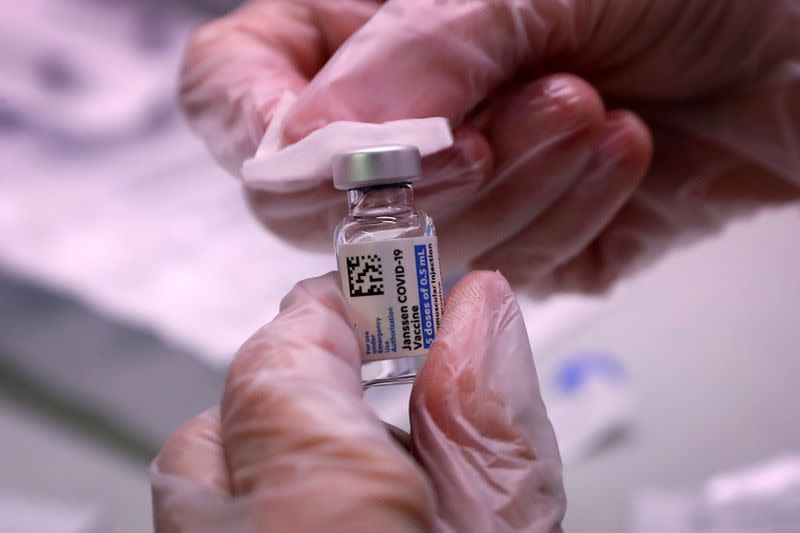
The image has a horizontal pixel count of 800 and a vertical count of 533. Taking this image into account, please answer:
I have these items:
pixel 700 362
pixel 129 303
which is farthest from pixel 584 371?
pixel 129 303

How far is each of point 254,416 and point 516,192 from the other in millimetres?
503

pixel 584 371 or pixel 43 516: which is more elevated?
pixel 43 516

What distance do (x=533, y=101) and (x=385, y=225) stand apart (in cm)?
28

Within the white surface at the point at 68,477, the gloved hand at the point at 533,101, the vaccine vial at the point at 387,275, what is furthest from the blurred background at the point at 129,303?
the vaccine vial at the point at 387,275

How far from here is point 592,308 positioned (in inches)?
67.6

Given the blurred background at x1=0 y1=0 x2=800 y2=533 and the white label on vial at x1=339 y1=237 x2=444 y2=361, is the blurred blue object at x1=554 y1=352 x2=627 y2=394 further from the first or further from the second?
the white label on vial at x1=339 y1=237 x2=444 y2=361

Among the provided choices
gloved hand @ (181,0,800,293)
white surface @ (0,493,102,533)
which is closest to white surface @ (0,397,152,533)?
white surface @ (0,493,102,533)

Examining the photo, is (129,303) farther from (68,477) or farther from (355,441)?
(355,441)

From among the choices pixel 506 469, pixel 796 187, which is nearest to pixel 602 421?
pixel 796 187

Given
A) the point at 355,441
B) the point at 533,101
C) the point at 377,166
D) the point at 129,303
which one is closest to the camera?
the point at 355,441

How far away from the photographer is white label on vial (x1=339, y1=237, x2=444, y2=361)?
60cm

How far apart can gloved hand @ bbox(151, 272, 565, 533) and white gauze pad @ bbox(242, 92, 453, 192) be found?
11cm

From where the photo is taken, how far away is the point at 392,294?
610 mm

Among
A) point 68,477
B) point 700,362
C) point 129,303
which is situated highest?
point 129,303
